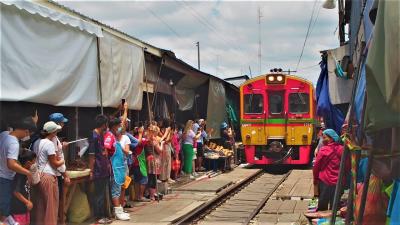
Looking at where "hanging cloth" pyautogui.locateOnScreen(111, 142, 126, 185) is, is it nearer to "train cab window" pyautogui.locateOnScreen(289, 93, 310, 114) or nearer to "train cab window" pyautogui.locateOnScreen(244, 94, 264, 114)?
"train cab window" pyautogui.locateOnScreen(244, 94, 264, 114)

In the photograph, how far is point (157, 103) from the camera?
13484 millimetres

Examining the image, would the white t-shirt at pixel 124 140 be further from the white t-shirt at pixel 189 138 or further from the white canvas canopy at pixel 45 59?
the white t-shirt at pixel 189 138

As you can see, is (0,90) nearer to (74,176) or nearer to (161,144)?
(74,176)

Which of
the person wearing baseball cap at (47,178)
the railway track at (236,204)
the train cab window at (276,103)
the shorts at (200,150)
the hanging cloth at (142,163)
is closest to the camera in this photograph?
the person wearing baseball cap at (47,178)

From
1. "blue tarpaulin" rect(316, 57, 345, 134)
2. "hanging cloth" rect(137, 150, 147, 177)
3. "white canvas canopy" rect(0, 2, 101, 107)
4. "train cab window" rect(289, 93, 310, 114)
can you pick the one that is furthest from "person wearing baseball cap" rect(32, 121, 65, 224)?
"train cab window" rect(289, 93, 310, 114)

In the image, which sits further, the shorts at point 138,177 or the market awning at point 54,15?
the shorts at point 138,177

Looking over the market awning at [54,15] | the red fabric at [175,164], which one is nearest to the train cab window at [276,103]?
the red fabric at [175,164]

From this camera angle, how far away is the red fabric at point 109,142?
8.08 meters

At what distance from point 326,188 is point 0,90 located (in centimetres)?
466

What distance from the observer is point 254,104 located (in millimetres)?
17172

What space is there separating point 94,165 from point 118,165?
53cm

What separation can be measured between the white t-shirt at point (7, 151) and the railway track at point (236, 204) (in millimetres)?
3252

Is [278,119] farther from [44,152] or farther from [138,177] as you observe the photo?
[44,152]

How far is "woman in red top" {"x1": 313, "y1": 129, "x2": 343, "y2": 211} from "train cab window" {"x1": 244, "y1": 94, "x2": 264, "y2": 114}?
31.0ft
